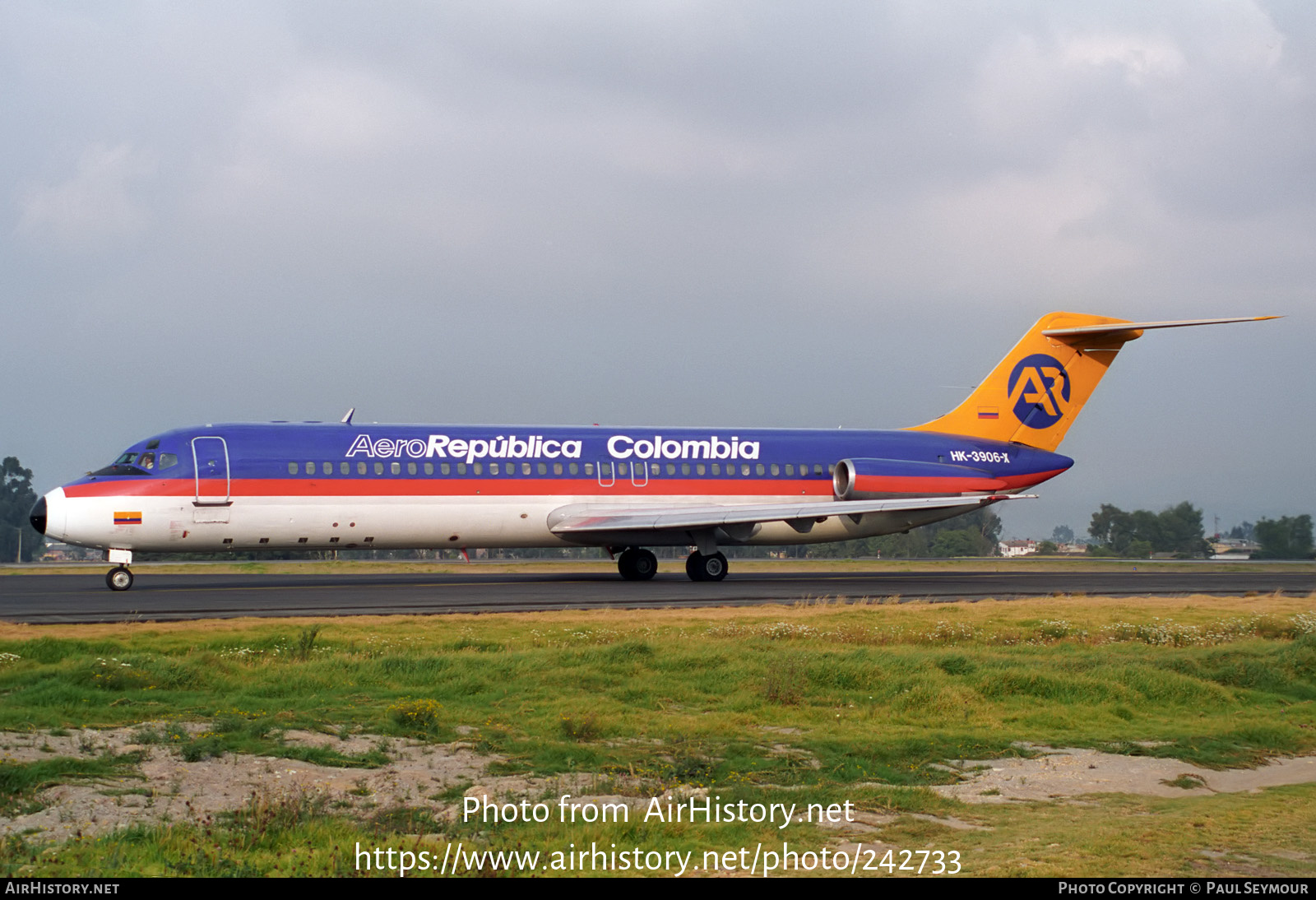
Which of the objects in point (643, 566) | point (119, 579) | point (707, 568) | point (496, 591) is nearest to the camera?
point (119, 579)

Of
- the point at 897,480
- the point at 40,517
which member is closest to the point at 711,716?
the point at 40,517

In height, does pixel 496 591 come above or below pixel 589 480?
below

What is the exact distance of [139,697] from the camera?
12.8 meters

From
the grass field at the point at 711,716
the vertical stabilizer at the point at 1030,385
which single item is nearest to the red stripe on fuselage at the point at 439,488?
the vertical stabilizer at the point at 1030,385

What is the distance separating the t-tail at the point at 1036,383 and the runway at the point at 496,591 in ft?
16.3

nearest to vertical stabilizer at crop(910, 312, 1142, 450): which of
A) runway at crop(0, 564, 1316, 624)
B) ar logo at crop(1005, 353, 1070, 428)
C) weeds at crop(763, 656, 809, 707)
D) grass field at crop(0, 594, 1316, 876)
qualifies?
ar logo at crop(1005, 353, 1070, 428)

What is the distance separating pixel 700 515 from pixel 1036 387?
1339 centimetres

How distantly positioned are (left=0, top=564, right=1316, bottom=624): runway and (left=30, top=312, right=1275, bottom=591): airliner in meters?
1.40

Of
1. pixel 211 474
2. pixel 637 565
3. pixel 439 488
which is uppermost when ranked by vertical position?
pixel 211 474

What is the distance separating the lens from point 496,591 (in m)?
30.0

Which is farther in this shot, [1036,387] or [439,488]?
[1036,387]

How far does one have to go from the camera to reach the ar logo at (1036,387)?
3941cm

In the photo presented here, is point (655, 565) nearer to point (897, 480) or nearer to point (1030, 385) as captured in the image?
point (897, 480)

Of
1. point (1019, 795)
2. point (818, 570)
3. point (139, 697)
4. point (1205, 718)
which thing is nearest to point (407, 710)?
point (139, 697)
